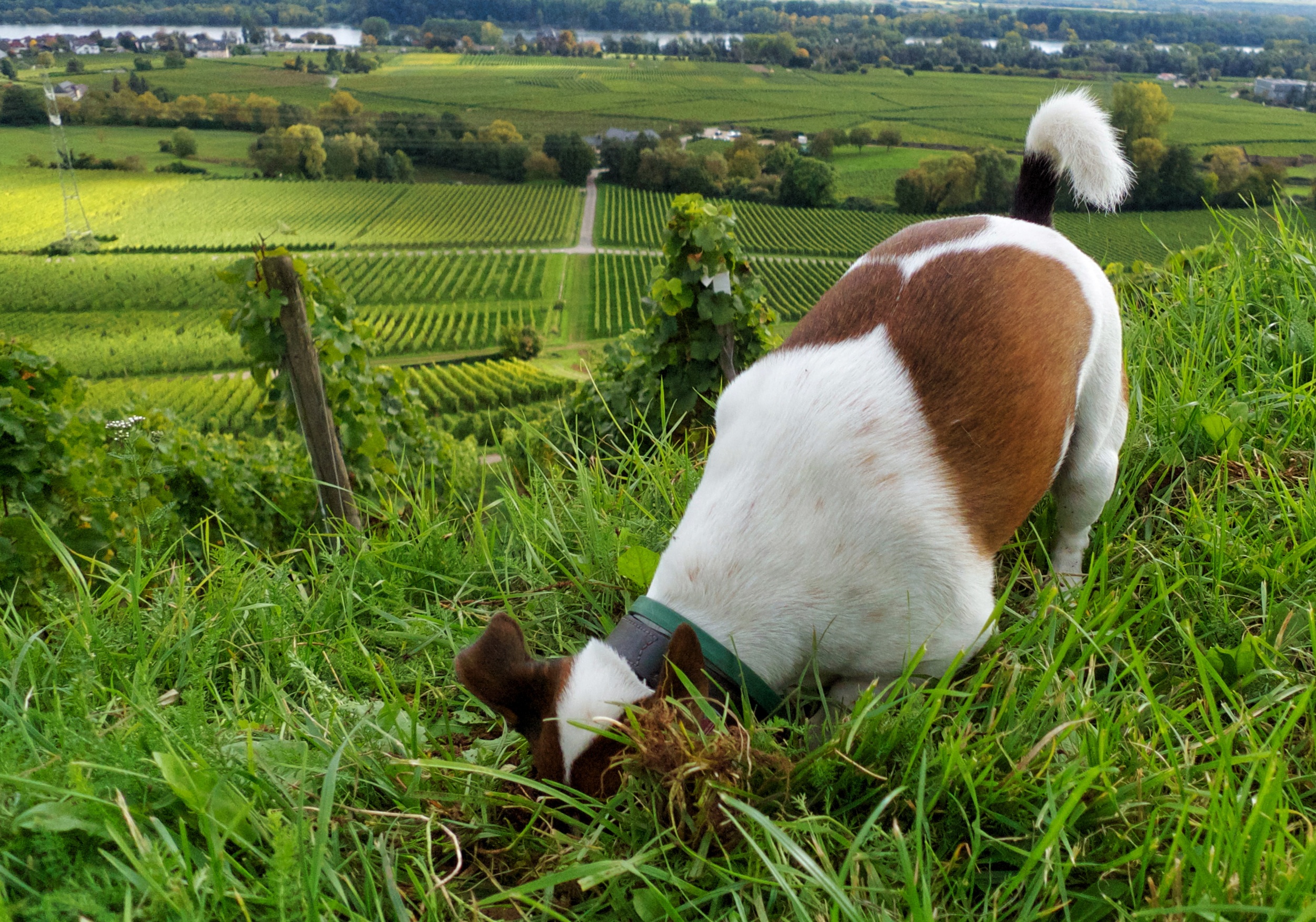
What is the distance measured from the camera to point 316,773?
1.81 meters

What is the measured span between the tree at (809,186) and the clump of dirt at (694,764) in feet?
100

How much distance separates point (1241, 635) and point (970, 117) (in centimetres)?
3156

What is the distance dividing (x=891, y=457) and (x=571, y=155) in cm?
4206

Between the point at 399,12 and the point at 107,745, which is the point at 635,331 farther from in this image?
the point at 399,12

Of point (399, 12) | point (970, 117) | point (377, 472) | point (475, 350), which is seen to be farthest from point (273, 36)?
point (377, 472)

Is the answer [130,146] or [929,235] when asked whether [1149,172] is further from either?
[130,146]

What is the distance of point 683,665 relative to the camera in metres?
1.60

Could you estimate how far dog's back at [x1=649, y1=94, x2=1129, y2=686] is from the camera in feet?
6.02

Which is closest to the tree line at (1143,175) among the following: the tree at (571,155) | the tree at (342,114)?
the tree at (571,155)

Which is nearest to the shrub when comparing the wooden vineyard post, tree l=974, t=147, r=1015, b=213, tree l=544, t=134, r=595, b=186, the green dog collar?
tree l=544, t=134, r=595, b=186

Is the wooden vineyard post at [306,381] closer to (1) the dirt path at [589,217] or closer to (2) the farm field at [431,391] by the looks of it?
(2) the farm field at [431,391]

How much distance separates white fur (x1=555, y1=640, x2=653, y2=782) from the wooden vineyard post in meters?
3.57

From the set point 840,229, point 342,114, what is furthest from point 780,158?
point 342,114

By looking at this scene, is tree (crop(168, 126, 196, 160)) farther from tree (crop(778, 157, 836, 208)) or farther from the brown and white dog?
the brown and white dog
